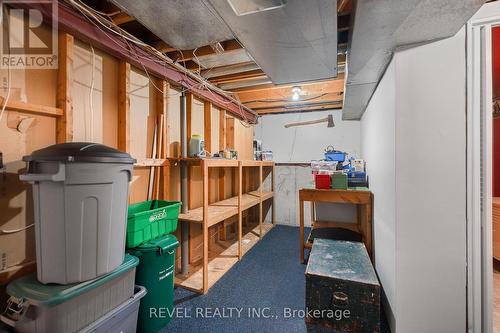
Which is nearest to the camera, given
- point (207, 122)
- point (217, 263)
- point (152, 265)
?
point (152, 265)

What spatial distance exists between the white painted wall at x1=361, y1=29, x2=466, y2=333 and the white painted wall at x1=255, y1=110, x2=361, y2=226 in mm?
2917

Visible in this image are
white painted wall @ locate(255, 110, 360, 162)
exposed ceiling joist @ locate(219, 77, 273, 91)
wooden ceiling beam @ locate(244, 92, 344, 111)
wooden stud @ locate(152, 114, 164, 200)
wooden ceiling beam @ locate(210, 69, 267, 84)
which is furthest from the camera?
white painted wall @ locate(255, 110, 360, 162)

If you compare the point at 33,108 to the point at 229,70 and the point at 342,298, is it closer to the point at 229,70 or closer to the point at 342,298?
the point at 229,70

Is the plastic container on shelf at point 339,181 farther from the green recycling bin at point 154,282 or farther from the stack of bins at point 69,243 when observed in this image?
the stack of bins at point 69,243

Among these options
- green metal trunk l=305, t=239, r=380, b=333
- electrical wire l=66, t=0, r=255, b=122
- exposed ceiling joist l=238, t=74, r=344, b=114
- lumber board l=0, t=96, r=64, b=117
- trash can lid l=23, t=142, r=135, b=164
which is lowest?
green metal trunk l=305, t=239, r=380, b=333

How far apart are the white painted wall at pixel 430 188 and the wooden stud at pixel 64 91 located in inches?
84.5

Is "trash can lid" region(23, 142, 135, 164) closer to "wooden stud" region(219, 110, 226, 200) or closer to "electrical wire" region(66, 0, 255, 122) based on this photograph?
"electrical wire" region(66, 0, 255, 122)

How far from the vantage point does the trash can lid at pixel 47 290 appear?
A: 1.05 m

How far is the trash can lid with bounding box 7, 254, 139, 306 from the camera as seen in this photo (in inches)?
41.5

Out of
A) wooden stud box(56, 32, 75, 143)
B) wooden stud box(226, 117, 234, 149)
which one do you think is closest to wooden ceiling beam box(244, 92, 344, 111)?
wooden stud box(226, 117, 234, 149)

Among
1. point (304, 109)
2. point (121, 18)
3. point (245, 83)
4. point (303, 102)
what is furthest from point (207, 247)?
point (304, 109)

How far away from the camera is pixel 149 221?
66.7 inches

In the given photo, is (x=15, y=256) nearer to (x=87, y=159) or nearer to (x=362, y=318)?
(x=87, y=159)

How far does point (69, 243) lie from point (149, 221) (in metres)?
0.59
